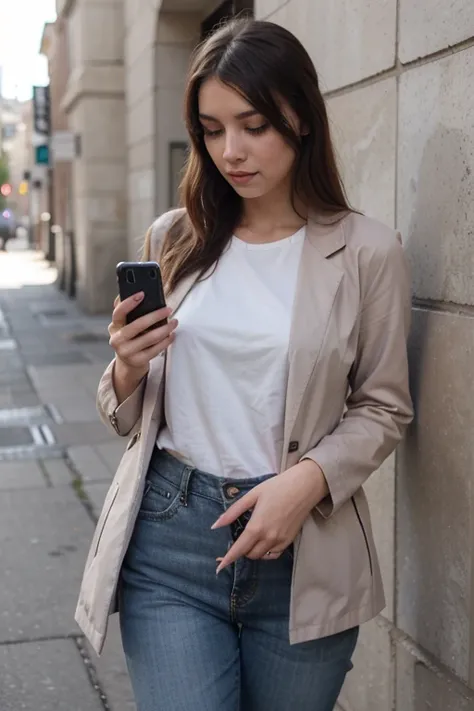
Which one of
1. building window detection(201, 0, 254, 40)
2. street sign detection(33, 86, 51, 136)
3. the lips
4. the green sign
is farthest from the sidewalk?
street sign detection(33, 86, 51, 136)

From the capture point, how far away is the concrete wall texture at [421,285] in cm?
246

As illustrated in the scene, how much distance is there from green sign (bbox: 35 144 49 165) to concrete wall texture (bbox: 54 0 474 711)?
2208cm

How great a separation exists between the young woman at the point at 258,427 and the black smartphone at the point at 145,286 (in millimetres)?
31

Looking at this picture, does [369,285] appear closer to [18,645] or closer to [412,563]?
[412,563]

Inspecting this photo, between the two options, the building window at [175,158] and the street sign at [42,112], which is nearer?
the building window at [175,158]

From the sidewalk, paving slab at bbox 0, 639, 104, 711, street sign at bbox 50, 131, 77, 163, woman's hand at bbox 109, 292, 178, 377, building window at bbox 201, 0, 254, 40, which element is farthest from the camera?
street sign at bbox 50, 131, 77, 163

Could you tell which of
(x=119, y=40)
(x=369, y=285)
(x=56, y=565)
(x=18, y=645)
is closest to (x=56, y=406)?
(x=56, y=565)

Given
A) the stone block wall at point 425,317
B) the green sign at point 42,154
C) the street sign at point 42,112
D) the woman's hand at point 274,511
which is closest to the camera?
A: the woman's hand at point 274,511

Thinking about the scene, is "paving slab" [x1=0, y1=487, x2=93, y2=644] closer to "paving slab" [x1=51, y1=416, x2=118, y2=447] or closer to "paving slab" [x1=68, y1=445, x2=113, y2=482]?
"paving slab" [x1=68, y1=445, x2=113, y2=482]

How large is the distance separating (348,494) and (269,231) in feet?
1.93

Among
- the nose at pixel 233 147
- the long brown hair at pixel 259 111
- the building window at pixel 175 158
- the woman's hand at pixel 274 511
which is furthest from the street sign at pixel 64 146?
the woman's hand at pixel 274 511

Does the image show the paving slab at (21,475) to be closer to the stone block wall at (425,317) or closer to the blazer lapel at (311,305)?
the stone block wall at (425,317)

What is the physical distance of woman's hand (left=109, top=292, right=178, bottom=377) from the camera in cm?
210

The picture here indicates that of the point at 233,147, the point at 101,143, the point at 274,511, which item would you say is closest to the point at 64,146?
the point at 101,143
